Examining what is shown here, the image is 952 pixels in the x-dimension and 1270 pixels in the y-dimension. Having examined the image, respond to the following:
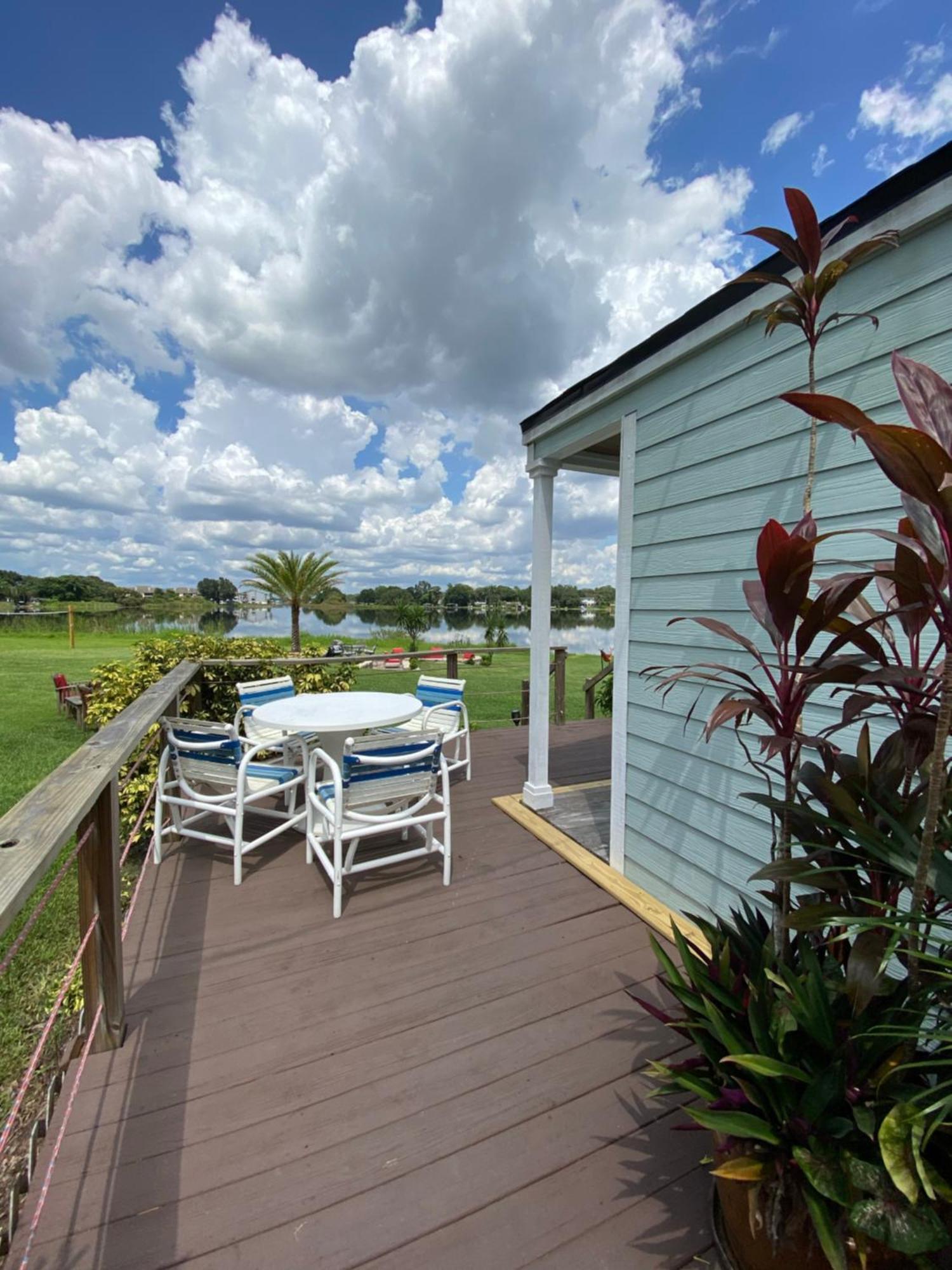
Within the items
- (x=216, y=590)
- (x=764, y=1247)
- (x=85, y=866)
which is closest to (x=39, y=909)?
(x=85, y=866)

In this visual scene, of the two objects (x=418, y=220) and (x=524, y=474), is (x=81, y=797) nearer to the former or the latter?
(x=524, y=474)

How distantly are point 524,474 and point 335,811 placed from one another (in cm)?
245

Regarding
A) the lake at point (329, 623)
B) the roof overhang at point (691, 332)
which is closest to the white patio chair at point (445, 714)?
the roof overhang at point (691, 332)

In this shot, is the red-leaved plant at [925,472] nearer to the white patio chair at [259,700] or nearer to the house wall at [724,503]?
the house wall at [724,503]

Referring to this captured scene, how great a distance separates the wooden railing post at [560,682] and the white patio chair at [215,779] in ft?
11.4

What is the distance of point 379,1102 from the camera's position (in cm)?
147

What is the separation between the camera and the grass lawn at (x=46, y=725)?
2.22 metres

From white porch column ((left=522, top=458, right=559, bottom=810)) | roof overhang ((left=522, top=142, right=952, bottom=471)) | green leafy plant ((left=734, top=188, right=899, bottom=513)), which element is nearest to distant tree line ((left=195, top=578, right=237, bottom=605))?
white porch column ((left=522, top=458, right=559, bottom=810))

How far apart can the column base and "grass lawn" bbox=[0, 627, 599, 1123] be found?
101 inches

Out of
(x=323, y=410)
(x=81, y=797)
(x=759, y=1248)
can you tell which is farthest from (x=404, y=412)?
(x=759, y=1248)

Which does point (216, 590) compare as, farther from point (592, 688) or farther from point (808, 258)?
point (808, 258)

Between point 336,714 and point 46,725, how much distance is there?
6.77m

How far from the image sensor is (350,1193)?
1.23 m

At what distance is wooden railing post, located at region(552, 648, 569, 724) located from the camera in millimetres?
5949
